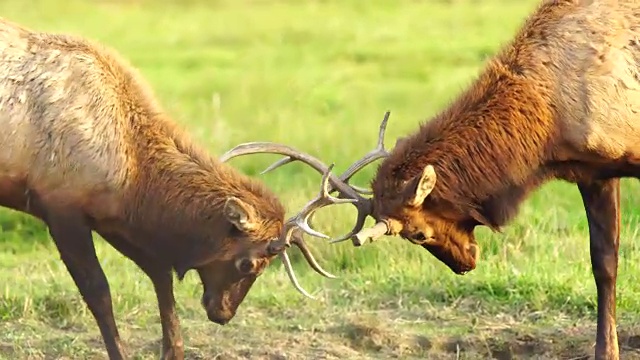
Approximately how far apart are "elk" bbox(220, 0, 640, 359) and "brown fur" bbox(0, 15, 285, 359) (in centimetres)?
41

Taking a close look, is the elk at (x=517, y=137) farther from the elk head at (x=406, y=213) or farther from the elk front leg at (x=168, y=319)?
the elk front leg at (x=168, y=319)

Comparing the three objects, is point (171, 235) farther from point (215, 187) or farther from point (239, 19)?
point (239, 19)

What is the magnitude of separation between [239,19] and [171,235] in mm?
16237

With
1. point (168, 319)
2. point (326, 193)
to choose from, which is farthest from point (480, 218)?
point (168, 319)

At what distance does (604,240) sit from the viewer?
7824mm

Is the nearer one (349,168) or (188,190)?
(349,168)

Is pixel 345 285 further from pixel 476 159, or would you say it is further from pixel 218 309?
pixel 476 159

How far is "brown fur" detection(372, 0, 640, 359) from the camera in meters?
7.00

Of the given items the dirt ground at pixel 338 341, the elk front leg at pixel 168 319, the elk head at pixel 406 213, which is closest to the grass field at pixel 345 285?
the dirt ground at pixel 338 341

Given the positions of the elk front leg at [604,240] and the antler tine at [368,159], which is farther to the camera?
the elk front leg at [604,240]

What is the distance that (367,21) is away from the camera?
22.8 metres

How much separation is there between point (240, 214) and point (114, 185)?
2.59ft

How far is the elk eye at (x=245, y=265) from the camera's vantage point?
738cm

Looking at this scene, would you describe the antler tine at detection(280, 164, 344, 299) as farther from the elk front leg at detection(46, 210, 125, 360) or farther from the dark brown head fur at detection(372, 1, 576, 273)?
the elk front leg at detection(46, 210, 125, 360)
